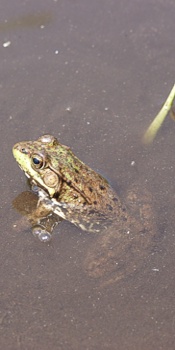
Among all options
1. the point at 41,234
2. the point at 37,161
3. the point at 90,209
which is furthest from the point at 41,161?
the point at 41,234

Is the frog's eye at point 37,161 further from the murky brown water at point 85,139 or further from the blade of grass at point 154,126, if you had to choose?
the blade of grass at point 154,126

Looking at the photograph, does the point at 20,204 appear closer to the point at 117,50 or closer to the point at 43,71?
the point at 43,71

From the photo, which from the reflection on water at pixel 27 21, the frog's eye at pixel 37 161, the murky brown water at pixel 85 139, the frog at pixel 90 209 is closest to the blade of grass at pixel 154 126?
the murky brown water at pixel 85 139

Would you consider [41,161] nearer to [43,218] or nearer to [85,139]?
[43,218]

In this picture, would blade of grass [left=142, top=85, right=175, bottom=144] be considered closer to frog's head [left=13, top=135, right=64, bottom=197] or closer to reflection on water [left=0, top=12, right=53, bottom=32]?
frog's head [left=13, top=135, right=64, bottom=197]

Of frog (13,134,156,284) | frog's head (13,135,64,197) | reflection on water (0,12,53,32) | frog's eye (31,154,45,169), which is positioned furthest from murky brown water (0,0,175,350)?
frog's eye (31,154,45,169)

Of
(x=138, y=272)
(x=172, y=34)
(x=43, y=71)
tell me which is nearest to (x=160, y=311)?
(x=138, y=272)

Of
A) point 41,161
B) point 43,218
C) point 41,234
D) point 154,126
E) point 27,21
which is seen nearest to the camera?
point 41,161
